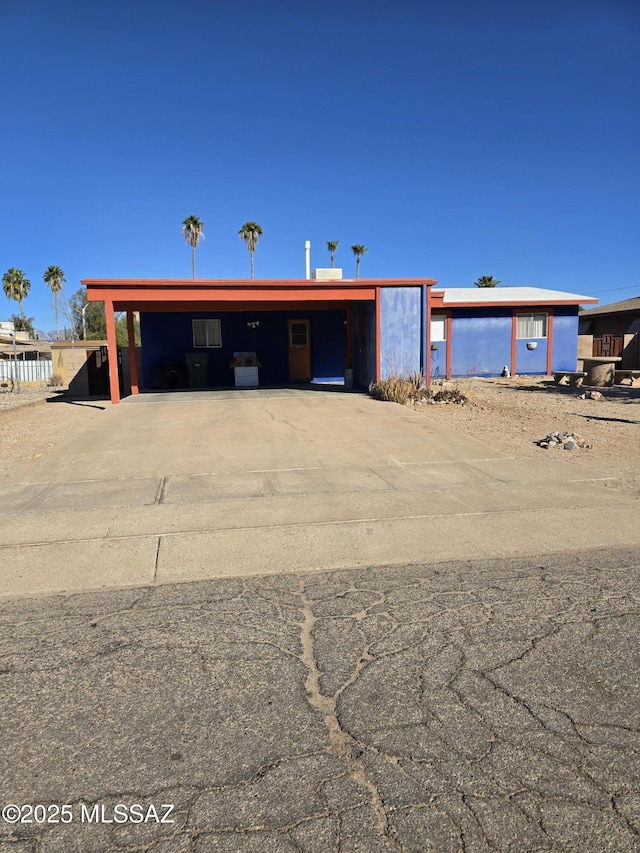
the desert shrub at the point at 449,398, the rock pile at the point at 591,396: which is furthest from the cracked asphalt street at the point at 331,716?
the rock pile at the point at 591,396

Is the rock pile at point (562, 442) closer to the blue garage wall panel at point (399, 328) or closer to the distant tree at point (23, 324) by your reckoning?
the blue garage wall panel at point (399, 328)

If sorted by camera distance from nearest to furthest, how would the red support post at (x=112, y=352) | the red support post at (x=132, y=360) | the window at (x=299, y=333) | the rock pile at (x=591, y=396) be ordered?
the red support post at (x=112, y=352) → the rock pile at (x=591, y=396) → the red support post at (x=132, y=360) → the window at (x=299, y=333)

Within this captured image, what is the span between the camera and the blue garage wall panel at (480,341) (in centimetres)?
2644

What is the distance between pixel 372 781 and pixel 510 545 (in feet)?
10.8

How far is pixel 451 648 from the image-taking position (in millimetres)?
3445

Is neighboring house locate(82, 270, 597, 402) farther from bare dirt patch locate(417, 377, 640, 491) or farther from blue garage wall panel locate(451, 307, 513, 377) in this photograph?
bare dirt patch locate(417, 377, 640, 491)

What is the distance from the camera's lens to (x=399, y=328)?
17922 millimetres

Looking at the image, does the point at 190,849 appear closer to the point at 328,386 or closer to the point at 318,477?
the point at 318,477

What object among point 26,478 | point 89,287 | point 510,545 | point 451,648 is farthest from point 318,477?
point 89,287

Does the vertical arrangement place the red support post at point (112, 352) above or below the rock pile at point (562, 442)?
above

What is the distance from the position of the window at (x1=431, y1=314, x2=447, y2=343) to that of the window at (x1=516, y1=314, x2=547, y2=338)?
341cm

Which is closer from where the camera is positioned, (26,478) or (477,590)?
(477,590)

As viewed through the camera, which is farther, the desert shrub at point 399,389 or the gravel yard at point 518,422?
the desert shrub at point 399,389

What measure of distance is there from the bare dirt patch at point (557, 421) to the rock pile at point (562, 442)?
124 mm
